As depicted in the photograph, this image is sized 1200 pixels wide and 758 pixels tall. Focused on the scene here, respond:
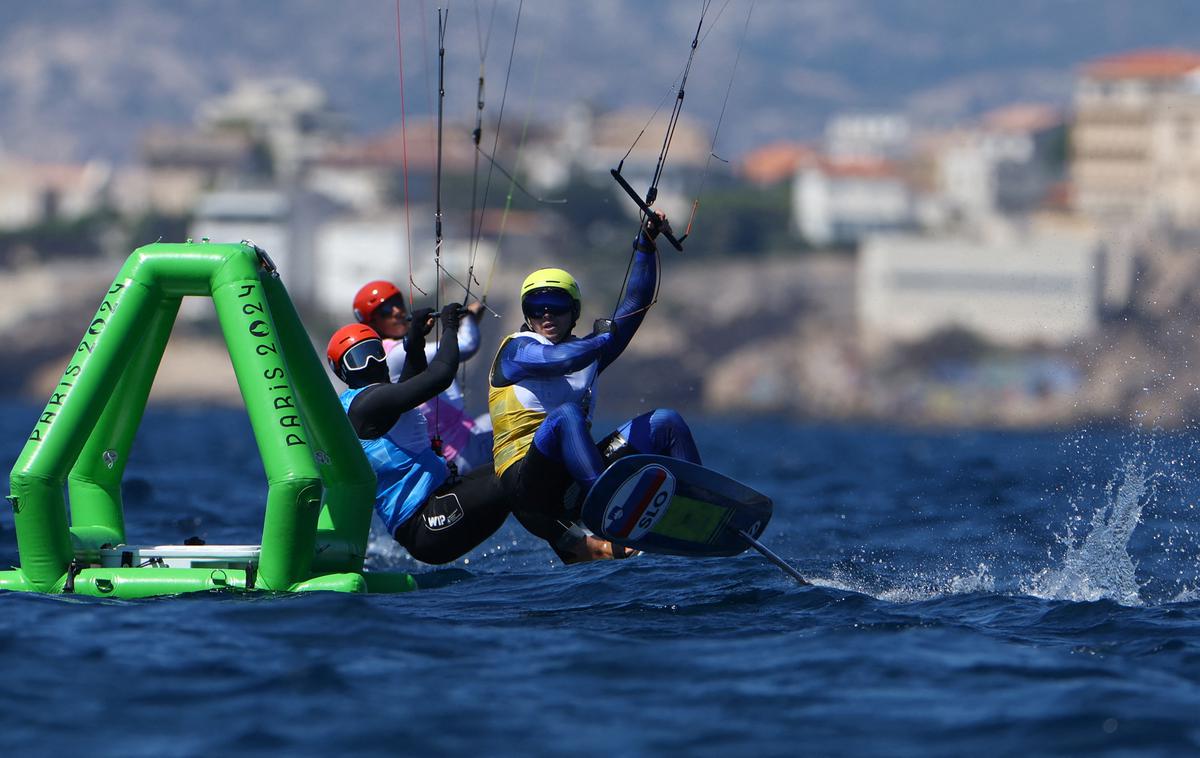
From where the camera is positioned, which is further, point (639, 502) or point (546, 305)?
point (546, 305)

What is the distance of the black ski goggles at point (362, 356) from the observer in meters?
10.1

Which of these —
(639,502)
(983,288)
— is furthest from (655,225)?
(983,288)

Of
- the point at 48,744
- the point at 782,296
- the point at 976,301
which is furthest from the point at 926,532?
the point at 782,296

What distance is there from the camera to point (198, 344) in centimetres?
9856

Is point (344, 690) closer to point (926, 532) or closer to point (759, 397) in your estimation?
point (926, 532)

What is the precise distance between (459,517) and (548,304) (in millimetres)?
1339

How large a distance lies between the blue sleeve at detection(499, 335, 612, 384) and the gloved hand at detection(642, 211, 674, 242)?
0.55 meters

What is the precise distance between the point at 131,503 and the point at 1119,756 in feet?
35.6

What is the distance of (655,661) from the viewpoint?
732 cm

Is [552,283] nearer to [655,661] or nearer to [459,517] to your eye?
[459,517]

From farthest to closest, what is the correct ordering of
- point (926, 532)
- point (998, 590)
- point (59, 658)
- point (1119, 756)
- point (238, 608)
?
point (926, 532)
point (998, 590)
point (238, 608)
point (59, 658)
point (1119, 756)

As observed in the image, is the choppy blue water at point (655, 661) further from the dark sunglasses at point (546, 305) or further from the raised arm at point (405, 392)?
the dark sunglasses at point (546, 305)

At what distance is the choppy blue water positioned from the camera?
630cm

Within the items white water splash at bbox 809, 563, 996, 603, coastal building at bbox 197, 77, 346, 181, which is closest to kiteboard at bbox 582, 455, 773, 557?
white water splash at bbox 809, 563, 996, 603
